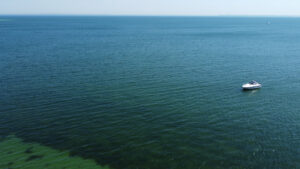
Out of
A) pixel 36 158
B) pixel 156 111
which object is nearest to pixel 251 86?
pixel 156 111

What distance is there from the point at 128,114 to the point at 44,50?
75.3 metres

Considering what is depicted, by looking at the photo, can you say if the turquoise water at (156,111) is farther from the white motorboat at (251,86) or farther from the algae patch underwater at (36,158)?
the white motorboat at (251,86)

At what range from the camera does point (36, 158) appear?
3275 cm

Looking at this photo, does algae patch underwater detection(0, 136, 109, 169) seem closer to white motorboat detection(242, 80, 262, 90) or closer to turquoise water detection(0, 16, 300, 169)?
turquoise water detection(0, 16, 300, 169)

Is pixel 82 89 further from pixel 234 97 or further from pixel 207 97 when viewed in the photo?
pixel 234 97

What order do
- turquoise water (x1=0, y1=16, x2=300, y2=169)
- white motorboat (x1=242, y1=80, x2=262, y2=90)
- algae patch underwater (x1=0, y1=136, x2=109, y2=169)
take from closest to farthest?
algae patch underwater (x1=0, y1=136, x2=109, y2=169), turquoise water (x1=0, y1=16, x2=300, y2=169), white motorboat (x1=242, y1=80, x2=262, y2=90)

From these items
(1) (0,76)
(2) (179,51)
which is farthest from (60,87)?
(2) (179,51)

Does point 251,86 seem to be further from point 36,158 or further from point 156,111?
point 36,158

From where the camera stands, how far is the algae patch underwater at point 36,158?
3120 centimetres

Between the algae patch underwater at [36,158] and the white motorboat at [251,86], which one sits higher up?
the white motorboat at [251,86]

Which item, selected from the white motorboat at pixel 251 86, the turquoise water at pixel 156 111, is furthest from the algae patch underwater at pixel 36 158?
the white motorboat at pixel 251 86

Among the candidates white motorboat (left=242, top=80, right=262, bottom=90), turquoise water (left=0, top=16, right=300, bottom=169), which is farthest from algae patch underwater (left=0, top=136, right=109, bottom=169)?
white motorboat (left=242, top=80, right=262, bottom=90)

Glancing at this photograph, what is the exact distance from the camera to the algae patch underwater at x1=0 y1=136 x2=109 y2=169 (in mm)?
31203

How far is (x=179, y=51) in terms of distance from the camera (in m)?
108
